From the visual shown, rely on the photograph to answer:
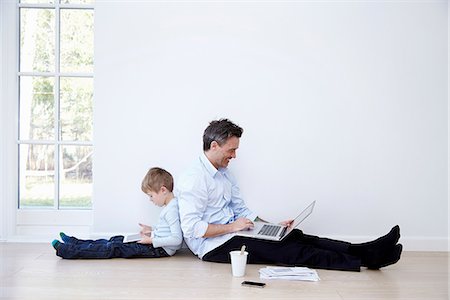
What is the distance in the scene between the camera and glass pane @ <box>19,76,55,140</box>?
444 cm

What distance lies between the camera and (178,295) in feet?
9.59

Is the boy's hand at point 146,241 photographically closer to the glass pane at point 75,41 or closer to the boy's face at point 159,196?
the boy's face at point 159,196

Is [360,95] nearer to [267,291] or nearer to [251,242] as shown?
[251,242]

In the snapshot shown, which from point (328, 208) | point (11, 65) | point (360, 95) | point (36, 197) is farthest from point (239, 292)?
point (11, 65)

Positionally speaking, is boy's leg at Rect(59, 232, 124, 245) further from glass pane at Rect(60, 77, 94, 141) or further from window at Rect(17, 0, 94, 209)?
glass pane at Rect(60, 77, 94, 141)

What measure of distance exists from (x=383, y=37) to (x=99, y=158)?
7.05 ft

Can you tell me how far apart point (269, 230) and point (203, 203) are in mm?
433

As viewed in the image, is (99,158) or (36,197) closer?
(99,158)

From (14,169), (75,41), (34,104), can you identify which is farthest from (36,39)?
(14,169)

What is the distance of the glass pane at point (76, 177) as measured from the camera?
4.43 metres

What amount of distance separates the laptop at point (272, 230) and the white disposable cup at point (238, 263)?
0.79 feet

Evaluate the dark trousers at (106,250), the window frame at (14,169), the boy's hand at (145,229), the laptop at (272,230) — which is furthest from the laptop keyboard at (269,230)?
the window frame at (14,169)

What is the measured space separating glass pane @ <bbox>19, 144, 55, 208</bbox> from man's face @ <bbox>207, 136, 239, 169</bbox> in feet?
4.58

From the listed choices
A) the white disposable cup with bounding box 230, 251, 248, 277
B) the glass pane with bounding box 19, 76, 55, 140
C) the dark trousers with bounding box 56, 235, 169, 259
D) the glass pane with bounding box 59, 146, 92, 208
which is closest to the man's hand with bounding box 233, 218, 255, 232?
the white disposable cup with bounding box 230, 251, 248, 277
